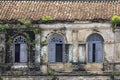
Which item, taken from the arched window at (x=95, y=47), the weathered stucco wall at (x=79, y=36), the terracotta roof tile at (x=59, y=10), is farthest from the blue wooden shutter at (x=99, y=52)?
the terracotta roof tile at (x=59, y=10)

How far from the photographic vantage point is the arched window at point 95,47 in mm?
24125

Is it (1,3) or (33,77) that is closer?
(33,77)

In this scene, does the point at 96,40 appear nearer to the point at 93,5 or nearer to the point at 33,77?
the point at 93,5

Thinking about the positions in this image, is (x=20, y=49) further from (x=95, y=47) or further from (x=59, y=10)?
(x=95, y=47)

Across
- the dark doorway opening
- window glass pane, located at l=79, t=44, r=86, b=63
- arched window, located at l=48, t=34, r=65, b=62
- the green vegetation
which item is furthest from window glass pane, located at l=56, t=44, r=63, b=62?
the green vegetation

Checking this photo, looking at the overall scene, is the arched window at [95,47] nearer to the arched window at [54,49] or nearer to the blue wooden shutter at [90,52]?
the blue wooden shutter at [90,52]

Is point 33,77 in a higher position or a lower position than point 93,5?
lower

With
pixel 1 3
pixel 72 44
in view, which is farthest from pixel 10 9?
pixel 72 44

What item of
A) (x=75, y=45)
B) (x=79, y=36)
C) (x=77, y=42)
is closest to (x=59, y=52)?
(x=75, y=45)

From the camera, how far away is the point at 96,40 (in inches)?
953

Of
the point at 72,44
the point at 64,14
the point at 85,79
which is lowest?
the point at 85,79

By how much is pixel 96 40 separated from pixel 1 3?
6094 mm

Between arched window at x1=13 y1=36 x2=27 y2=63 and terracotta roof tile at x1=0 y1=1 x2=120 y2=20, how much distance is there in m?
1.26

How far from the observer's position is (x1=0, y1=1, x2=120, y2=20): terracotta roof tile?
79.6 feet
